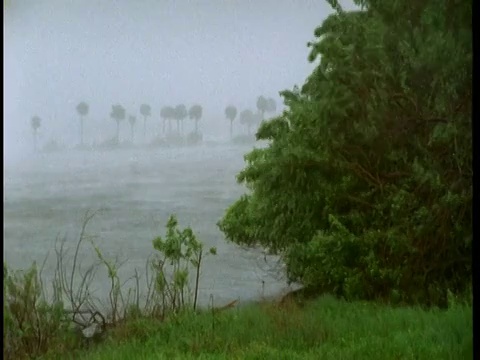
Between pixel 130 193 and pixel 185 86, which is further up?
pixel 185 86

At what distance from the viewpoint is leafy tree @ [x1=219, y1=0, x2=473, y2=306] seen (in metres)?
2.28

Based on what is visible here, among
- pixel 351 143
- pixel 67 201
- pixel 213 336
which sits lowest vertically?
pixel 213 336

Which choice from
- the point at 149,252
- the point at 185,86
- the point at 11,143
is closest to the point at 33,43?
the point at 11,143

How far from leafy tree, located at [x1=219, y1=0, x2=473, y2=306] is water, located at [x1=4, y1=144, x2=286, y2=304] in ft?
0.18

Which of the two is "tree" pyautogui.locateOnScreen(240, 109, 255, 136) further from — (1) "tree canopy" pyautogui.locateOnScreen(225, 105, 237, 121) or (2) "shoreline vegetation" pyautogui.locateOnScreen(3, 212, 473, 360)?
(2) "shoreline vegetation" pyautogui.locateOnScreen(3, 212, 473, 360)

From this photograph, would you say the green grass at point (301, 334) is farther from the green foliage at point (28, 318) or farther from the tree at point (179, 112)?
the tree at point (179, 112)

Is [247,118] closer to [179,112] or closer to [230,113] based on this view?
[230,113]

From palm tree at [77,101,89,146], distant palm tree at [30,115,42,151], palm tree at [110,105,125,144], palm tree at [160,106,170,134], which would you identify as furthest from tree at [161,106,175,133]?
distant palm tree at [30,115,42,151]

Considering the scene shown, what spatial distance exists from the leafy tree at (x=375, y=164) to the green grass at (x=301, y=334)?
0.07m

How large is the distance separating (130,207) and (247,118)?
423 mm

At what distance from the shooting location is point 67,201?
2.29 m

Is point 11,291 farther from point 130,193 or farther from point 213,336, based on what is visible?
point 213,336

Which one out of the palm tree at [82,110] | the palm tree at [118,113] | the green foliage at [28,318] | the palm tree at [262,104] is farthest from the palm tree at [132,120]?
the green foliage at [28,318]

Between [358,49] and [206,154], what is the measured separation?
1.76ft
